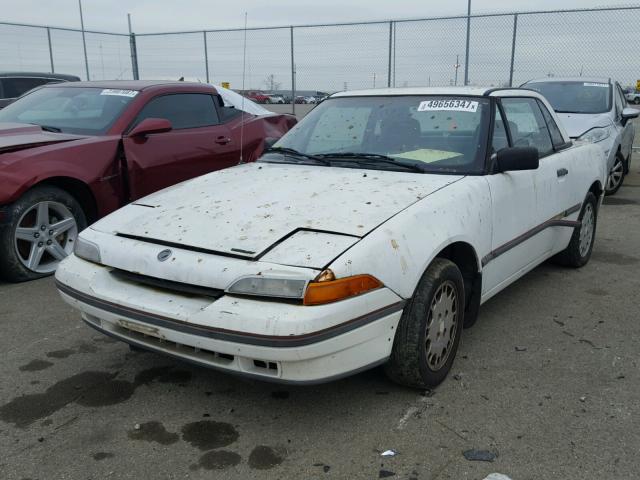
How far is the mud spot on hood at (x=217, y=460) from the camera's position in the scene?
95.6 inches

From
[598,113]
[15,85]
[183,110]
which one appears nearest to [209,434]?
[183,110]

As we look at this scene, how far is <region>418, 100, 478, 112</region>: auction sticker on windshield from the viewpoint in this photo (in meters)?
3.73

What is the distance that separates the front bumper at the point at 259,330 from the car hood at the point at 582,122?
6.26 metres

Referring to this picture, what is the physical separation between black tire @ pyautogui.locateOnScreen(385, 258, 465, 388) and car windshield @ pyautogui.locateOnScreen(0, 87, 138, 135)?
3.64 m

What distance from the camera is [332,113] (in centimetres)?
418

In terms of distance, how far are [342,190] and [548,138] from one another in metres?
2.14

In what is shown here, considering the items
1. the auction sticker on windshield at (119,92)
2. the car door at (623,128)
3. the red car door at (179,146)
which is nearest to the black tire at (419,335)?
the red car door at (179,146)

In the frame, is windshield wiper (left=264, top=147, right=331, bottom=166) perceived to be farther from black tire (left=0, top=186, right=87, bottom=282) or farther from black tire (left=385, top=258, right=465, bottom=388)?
black tire (left=0, top=186, right=87, bottom=282)

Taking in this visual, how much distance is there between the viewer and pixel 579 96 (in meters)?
8.61

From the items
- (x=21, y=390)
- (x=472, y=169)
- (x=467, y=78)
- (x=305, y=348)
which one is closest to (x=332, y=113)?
(x=472, y=169)

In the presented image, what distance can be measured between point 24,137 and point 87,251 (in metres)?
2.45

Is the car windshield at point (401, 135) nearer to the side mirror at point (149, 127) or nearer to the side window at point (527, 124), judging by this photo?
the side window at point (527, 124)

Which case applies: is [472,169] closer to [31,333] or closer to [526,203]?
[526,203]

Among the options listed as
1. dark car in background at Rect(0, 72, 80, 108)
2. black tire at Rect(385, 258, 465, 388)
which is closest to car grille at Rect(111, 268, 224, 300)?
black tire at Rect(385, 258, 465, 388)
